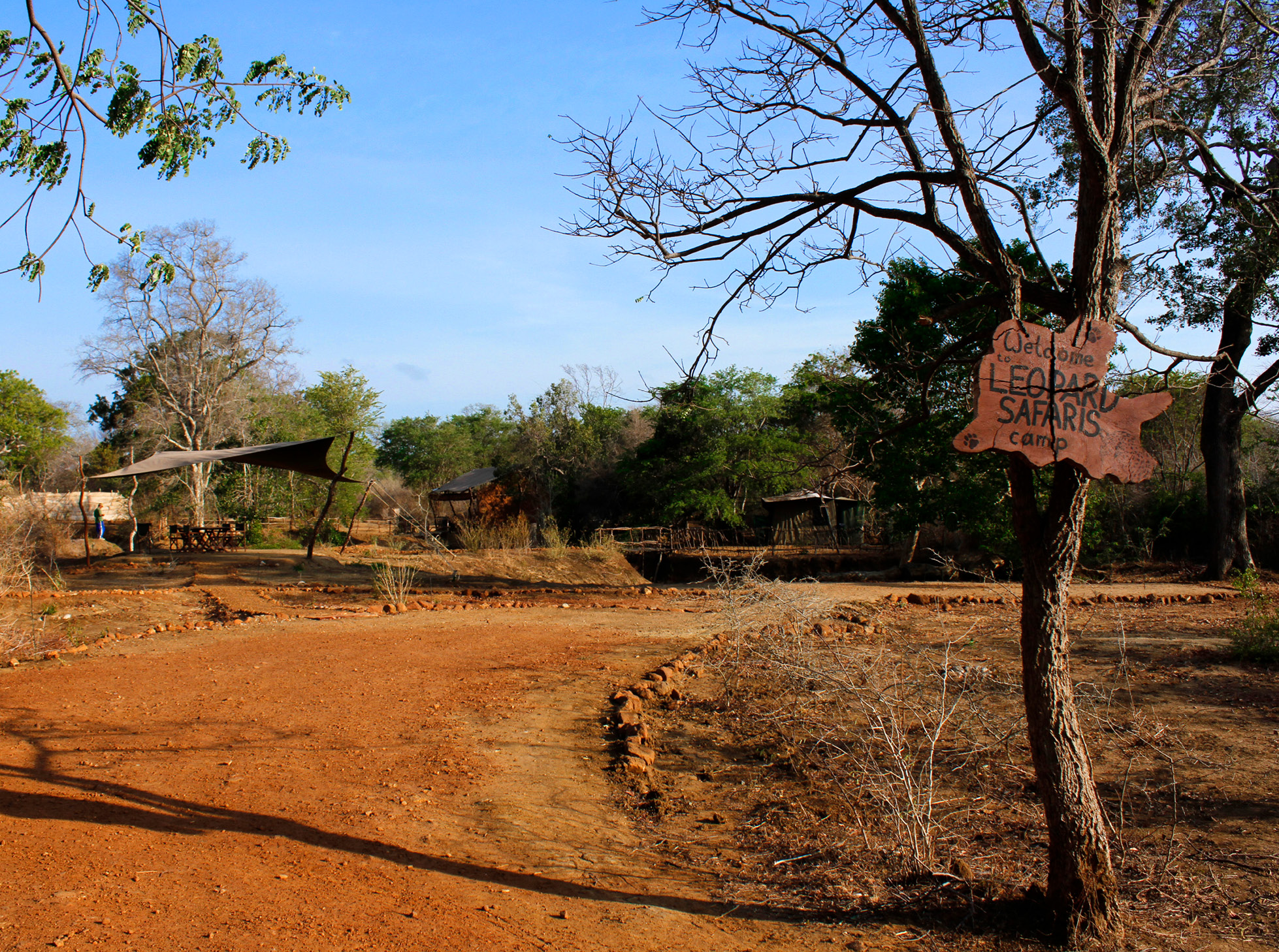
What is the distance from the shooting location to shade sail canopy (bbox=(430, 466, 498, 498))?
32.1m

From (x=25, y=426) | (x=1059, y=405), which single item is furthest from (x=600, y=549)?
(x=25, y=426)

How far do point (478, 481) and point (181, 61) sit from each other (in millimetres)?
28821

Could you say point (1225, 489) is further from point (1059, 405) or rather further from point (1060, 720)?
point (1059, 405)

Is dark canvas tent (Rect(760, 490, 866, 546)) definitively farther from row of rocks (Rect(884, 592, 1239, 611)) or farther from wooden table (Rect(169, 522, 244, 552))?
Answer: wooden table (Rect(169, 522, 244, 552))

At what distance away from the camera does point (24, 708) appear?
18.1 ft

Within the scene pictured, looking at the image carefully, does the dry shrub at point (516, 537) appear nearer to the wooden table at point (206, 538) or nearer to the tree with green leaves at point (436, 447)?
the wooden table at point (206, 538)

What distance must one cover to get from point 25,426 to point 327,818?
30897mm

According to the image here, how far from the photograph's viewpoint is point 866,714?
3.98 metres

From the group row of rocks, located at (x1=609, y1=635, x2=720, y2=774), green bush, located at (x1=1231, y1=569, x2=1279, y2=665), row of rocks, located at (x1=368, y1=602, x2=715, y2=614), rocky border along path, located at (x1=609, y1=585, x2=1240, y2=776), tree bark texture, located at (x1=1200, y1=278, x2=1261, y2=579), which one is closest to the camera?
row of rocks, located at (x1=609, y1=635, x2=720, y2=774)

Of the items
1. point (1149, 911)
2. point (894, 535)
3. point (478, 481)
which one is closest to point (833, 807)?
point (1149, 911)

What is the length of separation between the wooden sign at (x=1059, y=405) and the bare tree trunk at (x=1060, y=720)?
119mm

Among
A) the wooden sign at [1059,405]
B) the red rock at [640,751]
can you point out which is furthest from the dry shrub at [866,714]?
the wooden sign at [1059,405]

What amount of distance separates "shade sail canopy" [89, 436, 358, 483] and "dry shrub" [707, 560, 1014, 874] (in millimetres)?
9226

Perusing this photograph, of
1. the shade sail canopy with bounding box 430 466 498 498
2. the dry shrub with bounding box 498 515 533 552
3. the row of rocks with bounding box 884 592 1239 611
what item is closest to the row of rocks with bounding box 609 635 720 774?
the row of rocks with bounding box 884 592 1239 611
